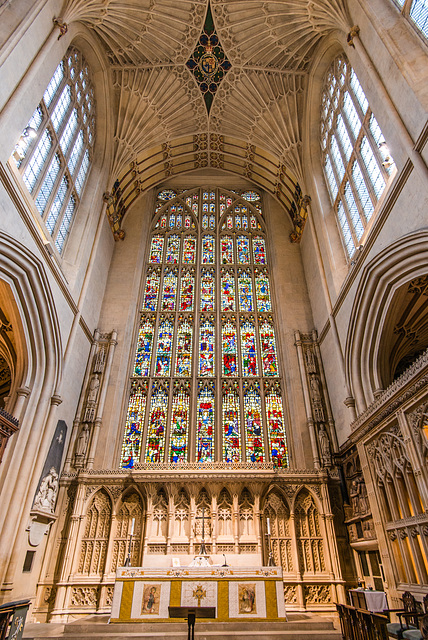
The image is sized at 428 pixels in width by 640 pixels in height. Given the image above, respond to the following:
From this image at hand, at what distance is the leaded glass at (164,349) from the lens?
45.3 ft

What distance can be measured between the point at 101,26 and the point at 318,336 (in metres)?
12.3

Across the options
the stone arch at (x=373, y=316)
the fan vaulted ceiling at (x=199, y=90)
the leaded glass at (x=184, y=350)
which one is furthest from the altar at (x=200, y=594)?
the fan vaulted ceiling at (x=199, y=90)

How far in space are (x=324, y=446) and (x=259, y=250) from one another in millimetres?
8434

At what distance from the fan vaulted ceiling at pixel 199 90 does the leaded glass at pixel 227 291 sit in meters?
3.68

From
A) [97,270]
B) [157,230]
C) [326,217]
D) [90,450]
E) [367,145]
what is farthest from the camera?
[157,230]

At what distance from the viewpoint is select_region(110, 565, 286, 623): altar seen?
6875mm

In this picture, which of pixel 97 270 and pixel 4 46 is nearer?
pixel 4 46

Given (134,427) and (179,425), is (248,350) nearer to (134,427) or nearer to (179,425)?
(179,425)

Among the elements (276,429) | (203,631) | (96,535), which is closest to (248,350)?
(276,429)

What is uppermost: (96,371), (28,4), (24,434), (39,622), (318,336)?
(28,4)

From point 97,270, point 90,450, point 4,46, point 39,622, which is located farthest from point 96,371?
point 4,46

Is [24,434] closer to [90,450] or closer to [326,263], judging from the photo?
[90,450]

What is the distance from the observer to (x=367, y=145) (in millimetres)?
10734

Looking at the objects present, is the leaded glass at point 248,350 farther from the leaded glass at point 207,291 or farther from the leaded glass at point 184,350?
the leaded glass at point 184,350
